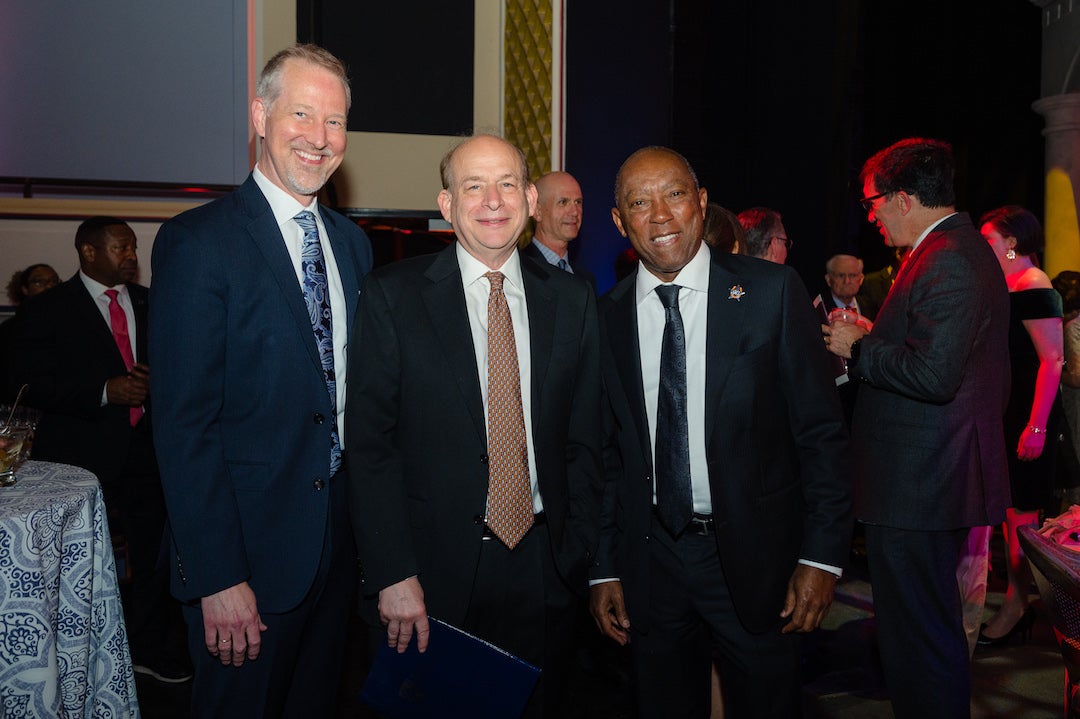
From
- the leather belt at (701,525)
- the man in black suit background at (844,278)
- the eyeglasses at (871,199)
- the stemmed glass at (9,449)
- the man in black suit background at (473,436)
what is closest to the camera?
the man in black suit background at (473,436)

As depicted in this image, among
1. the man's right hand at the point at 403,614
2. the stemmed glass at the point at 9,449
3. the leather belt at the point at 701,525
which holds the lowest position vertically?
the man's right hand at the point at 403,614

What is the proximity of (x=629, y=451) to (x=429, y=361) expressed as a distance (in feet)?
1.77

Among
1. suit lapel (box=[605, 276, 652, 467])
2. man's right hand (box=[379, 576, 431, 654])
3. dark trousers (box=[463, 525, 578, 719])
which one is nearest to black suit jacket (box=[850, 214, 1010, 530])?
suit lapel (box=[605, 276, 652, 467])

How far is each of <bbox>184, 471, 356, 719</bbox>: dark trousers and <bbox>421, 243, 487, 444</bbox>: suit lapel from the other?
36 cm

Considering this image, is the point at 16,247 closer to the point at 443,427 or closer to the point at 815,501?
the point at 443,427

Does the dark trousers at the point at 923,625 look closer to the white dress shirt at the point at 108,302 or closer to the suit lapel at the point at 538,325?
the suit lapel at the point at 538,325

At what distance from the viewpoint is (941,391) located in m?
2.40

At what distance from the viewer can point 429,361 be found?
71.9 inches

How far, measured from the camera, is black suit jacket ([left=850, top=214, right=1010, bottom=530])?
95.5 inches

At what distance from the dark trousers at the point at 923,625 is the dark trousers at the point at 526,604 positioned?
120 centimetres

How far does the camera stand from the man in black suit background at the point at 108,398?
3.47 meters

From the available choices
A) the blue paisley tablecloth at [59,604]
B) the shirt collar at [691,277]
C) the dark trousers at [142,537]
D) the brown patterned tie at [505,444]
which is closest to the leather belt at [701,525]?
the brown patterned tie at [505,444]

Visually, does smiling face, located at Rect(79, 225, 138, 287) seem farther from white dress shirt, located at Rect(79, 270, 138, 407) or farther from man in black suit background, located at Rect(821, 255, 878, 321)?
man in black suit background, located at Rect(821, 255, 878, 321)

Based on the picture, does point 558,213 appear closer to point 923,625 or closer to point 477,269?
A: point 477,269
